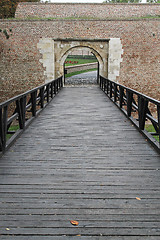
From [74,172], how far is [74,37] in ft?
40.7

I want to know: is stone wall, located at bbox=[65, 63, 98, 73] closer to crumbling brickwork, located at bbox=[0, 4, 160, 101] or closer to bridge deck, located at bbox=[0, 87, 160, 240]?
crumbling brickwork, located at bbox=[0, 4, 160, 101]

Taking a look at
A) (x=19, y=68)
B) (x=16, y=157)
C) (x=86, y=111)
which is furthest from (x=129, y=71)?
(x=16, y=157)

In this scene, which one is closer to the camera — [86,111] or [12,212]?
[12,212]

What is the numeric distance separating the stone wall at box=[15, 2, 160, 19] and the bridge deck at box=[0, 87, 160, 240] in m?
15.0

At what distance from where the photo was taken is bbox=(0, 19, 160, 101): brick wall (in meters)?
14.7

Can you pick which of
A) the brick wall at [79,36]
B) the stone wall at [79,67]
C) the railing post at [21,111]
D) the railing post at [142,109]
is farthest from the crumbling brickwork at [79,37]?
the stone wall at [79,67]

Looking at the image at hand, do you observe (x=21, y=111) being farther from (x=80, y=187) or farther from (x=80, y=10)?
(x=80, y=10)

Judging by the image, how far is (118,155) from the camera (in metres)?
4.09

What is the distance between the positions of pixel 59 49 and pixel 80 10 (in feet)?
17.2

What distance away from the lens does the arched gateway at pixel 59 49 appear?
48.3ft

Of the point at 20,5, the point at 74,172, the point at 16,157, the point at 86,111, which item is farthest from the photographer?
the point at 20,5

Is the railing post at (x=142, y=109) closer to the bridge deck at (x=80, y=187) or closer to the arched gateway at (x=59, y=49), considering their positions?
the bridge deck at (x=80, y=187)

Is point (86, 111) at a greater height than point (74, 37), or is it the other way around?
point (74, 37)

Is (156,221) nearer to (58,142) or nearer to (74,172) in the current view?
(74,172)
